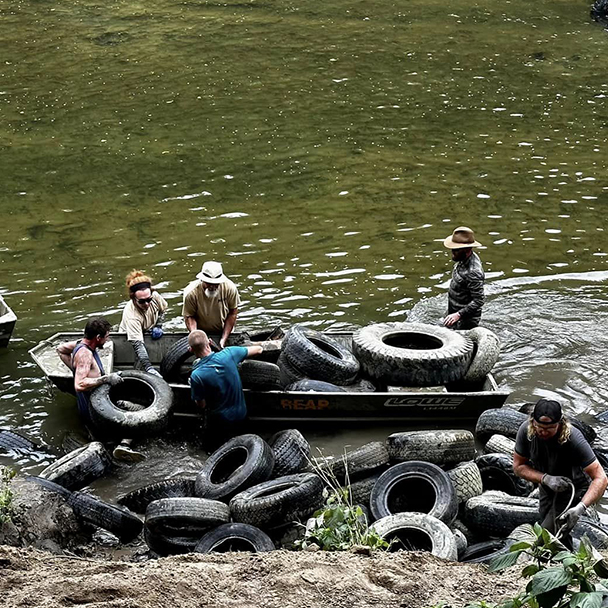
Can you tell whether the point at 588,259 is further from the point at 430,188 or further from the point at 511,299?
the point at 430,188

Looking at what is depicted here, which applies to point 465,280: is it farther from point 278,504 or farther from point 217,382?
point 278,504

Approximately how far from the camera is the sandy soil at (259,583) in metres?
6.57

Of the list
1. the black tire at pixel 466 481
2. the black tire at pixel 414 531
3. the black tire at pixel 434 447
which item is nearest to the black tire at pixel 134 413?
the black tire at pixel 434 447

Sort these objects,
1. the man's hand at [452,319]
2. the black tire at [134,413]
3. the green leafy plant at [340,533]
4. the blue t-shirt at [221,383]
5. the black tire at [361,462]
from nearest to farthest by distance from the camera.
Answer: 1. the green leafy plant at [340,533]
2. the black tire at [361,462]
3. the blue t-shirt at [221,383]
4. the black tire at [134,413]
5. the man's hand at [452,319]

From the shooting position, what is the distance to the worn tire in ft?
33.7

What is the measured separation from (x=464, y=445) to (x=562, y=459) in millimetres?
2500

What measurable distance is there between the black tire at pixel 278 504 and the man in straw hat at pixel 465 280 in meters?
3.76

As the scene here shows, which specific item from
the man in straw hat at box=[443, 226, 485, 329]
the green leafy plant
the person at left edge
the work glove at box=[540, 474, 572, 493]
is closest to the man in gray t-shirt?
the work glove at box=[540, 474, 572, 493]

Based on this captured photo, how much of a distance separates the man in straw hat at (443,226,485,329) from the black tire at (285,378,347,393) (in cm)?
185

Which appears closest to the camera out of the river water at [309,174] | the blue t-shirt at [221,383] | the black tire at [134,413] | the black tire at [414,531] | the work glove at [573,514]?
the work glove at [573,514]

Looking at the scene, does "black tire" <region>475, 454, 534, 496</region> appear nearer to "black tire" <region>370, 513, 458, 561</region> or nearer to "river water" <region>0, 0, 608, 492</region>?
"black tire" <region>370, 513, 458, 561</region>

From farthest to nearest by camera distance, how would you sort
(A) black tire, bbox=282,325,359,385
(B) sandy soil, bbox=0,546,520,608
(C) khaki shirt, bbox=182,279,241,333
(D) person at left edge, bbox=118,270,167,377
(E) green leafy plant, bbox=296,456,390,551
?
(D) person at left edge, bbox=118,270,167,377
(C) khaki shirt, bbox=182,279,241,333
(A) black tire, bbox=282,325,359,385
(E) green leafy plant, bbox=296,456,390,551
(B) sandy soil, bbox=0,546,520,608

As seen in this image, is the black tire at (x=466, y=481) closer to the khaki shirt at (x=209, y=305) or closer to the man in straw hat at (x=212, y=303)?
the man in straw hat at (x=212, y=303)

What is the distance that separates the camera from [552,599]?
4898 mm
